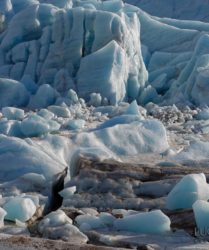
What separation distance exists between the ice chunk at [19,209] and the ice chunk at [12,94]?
928cm

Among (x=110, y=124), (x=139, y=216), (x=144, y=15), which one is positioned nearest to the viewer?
(x=139, y=216)

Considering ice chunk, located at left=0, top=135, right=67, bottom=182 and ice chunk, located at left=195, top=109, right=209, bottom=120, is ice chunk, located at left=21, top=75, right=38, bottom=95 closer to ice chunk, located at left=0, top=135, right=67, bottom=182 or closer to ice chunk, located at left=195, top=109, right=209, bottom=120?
ice chunk, located at left=195, top=109, right=209, bottom=120

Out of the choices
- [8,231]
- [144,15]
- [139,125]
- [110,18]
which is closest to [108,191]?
[8,231]

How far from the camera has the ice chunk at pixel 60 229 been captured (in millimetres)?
3963

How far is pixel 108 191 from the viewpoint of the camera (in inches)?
200

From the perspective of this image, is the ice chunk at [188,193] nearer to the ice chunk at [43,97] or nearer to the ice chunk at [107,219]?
the ice chunk at [107,219]

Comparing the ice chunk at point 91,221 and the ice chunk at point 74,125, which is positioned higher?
the ice chunk at point 91,221

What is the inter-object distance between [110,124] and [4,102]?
5.53 meters

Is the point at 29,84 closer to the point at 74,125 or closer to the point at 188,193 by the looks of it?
the point at 74,125

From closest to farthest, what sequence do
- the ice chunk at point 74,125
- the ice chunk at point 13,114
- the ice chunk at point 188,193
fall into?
the ice chunk at point 188,193, the ice chunk at point 74,125, the ice chunk at point 13,114

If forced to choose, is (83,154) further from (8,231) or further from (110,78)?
(110,78)

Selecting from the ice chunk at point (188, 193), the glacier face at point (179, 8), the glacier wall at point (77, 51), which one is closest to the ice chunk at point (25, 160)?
the ice chunk at point (188, 193)

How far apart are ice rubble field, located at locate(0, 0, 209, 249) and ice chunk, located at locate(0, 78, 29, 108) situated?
1.1 inches

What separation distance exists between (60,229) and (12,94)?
1004 centimetres
